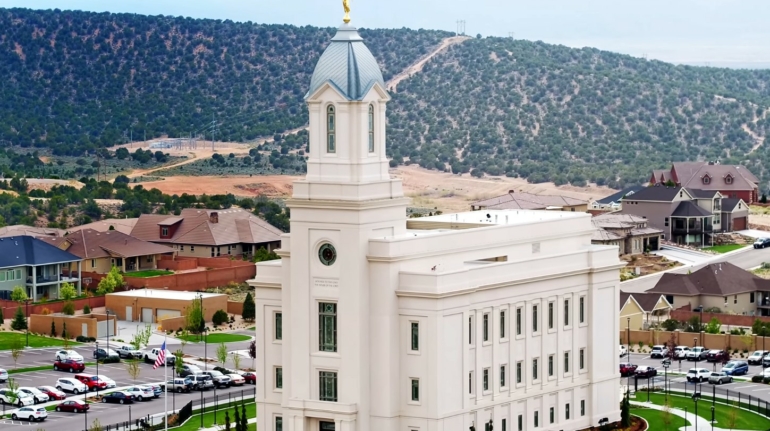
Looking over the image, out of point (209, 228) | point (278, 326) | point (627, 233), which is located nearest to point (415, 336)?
point (278, 326)

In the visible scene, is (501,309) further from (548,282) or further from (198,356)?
(198,356)

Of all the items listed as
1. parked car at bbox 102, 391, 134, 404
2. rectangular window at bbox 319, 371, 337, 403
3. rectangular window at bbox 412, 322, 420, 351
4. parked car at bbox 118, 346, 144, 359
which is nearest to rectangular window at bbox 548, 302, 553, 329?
rectangular window at bbox 412, 322, 420, 351

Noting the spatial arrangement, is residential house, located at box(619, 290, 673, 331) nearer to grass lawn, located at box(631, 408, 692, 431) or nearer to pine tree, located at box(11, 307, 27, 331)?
grass lawn, located at box(631, 408, 692, 431)

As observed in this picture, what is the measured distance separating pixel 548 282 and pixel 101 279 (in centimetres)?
5834

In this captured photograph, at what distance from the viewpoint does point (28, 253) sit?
5261 inches

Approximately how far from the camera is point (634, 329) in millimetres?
117188

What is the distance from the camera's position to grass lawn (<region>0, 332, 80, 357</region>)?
11222 centimetres

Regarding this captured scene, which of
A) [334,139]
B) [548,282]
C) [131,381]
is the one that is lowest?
[131,381]

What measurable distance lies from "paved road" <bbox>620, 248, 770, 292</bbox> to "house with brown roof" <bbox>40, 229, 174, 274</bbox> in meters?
35.2

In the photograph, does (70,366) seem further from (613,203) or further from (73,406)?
(613,203)

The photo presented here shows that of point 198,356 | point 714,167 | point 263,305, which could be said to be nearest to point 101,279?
point 198,356

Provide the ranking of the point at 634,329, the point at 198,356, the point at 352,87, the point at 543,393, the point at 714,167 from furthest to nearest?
the point at 714,167 < the point at 634,329 < the point at 198,356 < the point at 543,393 < the point at 352,87

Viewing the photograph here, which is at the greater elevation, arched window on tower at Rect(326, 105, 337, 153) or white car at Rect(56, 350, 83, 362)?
arched window on tower at Rect(326, 105, 337, 153)

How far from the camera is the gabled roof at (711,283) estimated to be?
124438mm
